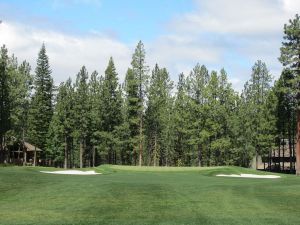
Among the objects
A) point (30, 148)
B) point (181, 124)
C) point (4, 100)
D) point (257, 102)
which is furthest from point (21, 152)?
point (257, 102)

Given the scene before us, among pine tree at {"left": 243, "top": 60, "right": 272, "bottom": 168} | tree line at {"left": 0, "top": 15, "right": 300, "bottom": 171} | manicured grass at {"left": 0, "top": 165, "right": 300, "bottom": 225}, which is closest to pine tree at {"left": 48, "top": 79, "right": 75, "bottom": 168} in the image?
tree line at {"left": 0, "top": 15, "right": 300, "bottom": 171}

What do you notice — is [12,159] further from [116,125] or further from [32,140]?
[116,125]

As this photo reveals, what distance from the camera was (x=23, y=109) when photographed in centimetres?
8006

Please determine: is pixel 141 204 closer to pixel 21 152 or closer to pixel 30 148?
pixel 30 148

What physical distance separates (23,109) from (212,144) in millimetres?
34921

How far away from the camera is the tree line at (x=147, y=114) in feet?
220

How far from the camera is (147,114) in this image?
78438mm

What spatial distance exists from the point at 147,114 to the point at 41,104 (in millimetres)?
19160

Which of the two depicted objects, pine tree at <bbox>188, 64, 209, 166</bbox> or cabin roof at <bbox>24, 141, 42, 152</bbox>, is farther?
cabin roof at <bbox>24, 141, 42, 152</bbox>

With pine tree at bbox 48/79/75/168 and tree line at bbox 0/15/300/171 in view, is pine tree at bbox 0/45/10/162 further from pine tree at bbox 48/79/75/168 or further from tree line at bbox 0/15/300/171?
pine tree at bbox 48/79/75/168

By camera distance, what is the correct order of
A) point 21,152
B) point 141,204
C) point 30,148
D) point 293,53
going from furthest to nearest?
point 21,152 < point 30,148 < point 293,53 < point 141,204

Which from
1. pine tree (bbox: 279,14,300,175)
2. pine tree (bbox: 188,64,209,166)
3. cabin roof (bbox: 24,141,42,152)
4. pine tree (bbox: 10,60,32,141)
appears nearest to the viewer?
pine tree (bbox: 279,14,300,175)

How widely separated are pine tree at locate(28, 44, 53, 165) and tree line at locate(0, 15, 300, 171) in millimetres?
180

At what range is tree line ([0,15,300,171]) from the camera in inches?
→ 2645
